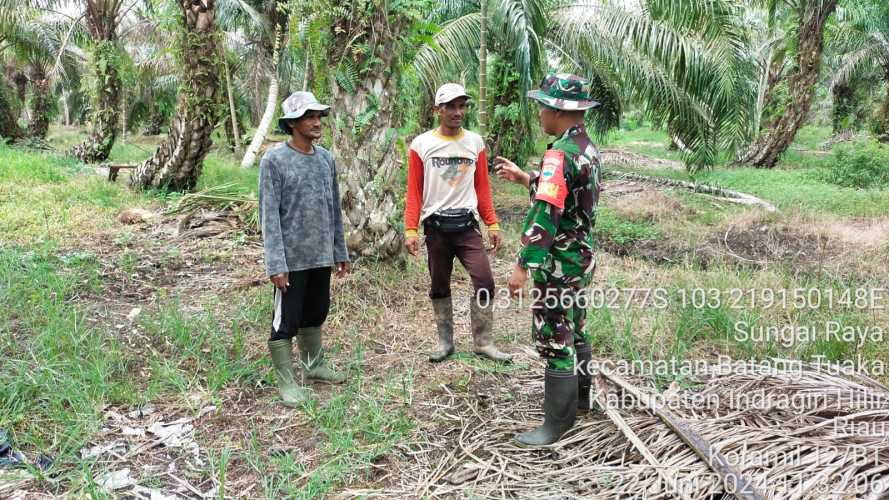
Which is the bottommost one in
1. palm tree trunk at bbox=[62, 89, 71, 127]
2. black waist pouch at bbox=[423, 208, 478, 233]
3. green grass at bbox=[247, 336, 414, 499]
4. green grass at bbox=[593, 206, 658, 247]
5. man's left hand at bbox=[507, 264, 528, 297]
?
green grass at bbox=[247, 336, 414, 499]

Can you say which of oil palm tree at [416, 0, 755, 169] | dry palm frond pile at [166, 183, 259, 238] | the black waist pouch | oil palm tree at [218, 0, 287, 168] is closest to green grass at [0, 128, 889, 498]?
dry palm frond pile at [166, 183, 259, 238]

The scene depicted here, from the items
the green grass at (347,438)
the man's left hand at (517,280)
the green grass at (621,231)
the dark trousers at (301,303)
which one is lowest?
the green grass at (347,438)

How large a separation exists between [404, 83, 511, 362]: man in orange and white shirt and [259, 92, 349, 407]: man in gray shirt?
59 cm

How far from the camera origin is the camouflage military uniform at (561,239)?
2643 mm

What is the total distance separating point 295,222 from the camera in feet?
10.8

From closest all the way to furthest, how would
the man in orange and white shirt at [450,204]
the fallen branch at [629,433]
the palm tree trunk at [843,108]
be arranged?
the fallen branch at [629,433] → the man in orange and white shirt at [450,204] → the palm tree trunk at [843,108]

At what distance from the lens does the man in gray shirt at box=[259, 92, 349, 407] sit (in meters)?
3.15

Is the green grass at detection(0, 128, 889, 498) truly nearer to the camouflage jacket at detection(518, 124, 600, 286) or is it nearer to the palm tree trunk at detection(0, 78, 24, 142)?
the camouflage jacket at detection(518, 124, 600, 286)

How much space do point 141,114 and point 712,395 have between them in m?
26.3

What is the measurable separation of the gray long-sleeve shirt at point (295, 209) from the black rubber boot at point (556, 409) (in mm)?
1401

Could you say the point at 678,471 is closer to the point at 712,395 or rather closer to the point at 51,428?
the point at 712,395

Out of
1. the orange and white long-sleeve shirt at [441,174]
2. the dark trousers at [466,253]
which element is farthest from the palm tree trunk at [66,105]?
the dark trousers at [466,253]

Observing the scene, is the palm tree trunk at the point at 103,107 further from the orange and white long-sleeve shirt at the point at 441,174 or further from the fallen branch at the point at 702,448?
the fallen branch at the point at 702,448

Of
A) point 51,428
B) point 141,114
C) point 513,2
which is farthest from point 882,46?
point 141,114
